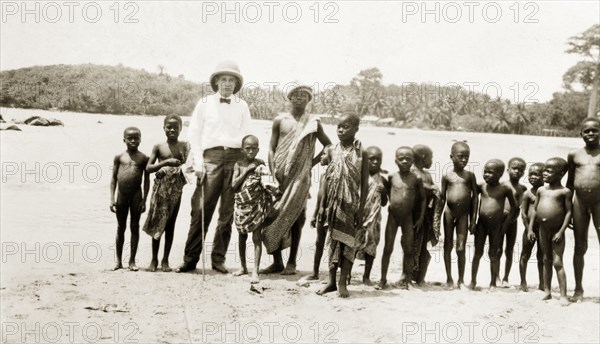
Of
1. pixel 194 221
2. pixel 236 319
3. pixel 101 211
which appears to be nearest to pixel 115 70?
pixel 101 211

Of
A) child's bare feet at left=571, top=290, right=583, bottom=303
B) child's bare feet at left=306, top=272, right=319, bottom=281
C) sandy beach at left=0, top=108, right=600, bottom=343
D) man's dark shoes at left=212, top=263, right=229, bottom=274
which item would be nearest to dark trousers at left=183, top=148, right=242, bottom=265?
man's dark shoes at left=212, top=263, right=229, bottom=274

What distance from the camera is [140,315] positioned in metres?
4.60

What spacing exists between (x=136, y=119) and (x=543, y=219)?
19308mm

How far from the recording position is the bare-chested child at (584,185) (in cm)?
536

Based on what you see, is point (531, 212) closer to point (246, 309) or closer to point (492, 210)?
point (492, 210)

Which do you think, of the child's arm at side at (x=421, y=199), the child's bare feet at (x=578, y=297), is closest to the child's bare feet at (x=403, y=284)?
the child's arm at side at (x=421, y=199)

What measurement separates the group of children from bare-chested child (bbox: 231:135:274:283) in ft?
0.03

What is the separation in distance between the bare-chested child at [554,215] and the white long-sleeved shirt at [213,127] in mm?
3193

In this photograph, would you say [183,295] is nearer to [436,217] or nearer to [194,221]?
[194,221]

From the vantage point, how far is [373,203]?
19.1ft

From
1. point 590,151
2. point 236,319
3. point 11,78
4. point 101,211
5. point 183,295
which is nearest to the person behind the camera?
point 236,319

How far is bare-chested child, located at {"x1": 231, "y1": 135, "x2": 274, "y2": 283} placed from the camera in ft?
18.5

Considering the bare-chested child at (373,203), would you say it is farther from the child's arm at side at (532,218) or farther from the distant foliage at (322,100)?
the child's arm at side at (532,218)

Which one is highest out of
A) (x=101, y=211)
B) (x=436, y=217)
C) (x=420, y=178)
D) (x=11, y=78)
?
(x=11, y=78)
